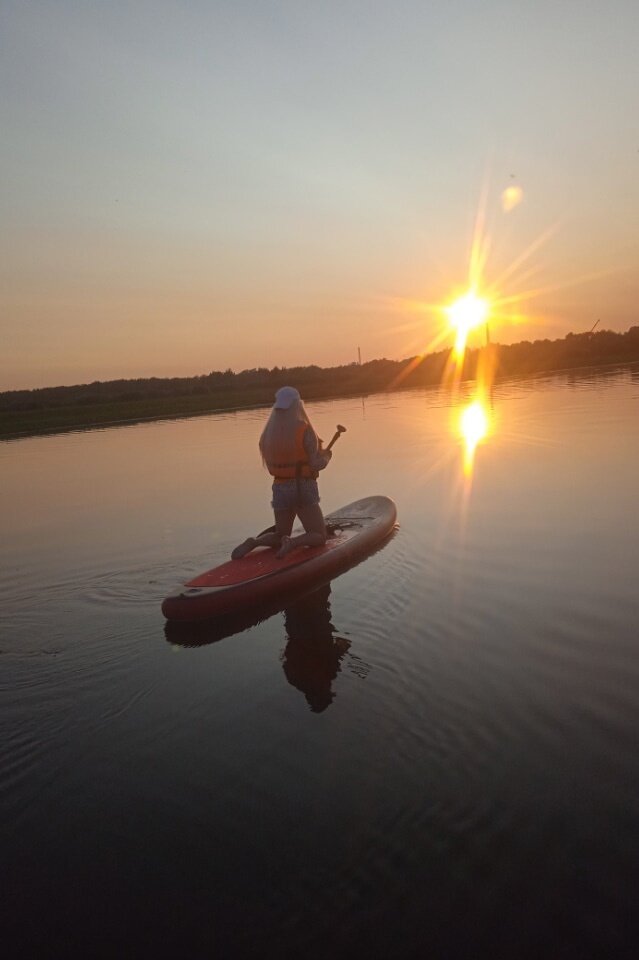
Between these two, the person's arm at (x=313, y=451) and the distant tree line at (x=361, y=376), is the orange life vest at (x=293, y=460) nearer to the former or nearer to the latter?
the person's arm at (x=313, y=451)

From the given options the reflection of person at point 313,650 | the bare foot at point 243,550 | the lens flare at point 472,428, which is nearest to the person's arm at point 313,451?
the bare foot at point 243,550

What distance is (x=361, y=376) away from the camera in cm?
7525

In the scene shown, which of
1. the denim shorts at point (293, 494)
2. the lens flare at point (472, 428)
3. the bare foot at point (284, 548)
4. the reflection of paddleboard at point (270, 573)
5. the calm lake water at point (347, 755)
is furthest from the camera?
the lens flare at point (472, 428)

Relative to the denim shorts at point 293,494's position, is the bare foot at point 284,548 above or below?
below

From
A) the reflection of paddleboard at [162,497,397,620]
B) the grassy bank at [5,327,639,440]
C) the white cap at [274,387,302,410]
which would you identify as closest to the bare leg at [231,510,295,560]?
the reflection of paddleboard at [162,497,397,620]

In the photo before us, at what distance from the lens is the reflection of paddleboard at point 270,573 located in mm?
7652

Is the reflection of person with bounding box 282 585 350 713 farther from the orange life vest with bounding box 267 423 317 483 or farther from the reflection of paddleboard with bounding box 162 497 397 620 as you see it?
the orange life vest with bounding box 267 423 317 483

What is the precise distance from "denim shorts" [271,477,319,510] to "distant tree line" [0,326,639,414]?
48.6 metres

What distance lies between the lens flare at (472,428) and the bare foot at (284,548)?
694 centimetres

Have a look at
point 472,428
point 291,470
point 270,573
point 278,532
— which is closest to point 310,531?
point 278,532

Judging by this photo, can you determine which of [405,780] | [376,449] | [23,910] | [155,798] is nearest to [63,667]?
[155,798]

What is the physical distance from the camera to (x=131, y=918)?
3369 millimetres

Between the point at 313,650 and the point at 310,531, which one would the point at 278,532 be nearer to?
the point at 310,531

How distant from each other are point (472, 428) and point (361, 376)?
5168 cm
